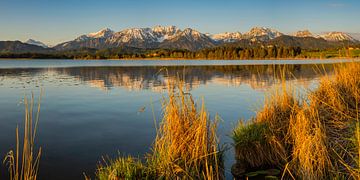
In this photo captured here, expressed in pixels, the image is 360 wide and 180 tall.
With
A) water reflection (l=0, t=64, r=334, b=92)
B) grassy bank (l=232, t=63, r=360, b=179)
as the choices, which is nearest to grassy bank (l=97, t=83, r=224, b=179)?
grassy bank (l=232, t=63, r=360, b=179)

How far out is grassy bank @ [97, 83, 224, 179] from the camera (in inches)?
241

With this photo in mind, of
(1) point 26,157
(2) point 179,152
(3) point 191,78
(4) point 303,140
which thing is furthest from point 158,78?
(1) point 26,157

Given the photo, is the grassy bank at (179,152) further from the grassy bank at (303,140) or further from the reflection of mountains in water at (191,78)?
the reflection of mountains in water at (191,78)

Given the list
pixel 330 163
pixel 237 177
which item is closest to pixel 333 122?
pixel 330 163

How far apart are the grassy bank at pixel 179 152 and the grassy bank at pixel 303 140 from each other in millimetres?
1268

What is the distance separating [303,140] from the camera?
23.1 feet

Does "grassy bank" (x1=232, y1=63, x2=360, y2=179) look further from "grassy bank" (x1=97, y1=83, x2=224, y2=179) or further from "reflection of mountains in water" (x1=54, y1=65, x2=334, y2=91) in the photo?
"reflection of mountains in water" (x1=54, y1=65, x2=334, y2=91)

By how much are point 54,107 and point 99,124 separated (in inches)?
252

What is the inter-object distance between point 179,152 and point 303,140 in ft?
9.47

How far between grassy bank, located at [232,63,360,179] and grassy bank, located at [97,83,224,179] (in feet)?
4.16

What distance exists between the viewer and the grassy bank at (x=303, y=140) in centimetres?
649

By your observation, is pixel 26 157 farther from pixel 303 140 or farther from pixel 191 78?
pixel 191 78

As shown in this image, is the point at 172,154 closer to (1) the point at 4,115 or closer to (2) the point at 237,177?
(2) the point at 237,177

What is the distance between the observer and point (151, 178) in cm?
610
